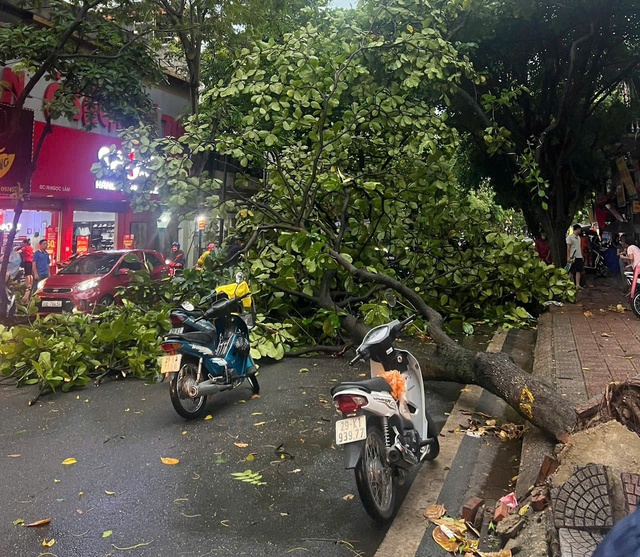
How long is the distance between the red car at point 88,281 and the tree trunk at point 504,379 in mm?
6330

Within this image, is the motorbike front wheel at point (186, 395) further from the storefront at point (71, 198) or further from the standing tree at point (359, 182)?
the storefront at point (71, 198)

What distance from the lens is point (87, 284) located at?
12.2m

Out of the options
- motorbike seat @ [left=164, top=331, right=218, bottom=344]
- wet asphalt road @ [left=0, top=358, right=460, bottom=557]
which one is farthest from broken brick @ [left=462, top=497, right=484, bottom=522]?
motorbike seat @ [left=164, top=331, right=218, bottom=344]

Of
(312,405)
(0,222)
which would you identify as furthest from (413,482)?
(0,222)

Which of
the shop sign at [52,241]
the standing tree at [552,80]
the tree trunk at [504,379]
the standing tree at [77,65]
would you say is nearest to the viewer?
the tree trunk at [504,379]

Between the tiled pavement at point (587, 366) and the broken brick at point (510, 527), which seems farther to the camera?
the broken brick at point (510, 527)

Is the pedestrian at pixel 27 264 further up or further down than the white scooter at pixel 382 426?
further down

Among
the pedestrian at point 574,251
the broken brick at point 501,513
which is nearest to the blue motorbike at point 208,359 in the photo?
the broken brick at point 501,513

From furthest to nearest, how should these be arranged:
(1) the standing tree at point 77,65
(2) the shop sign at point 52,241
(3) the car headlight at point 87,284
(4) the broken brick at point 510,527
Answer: (2) the shop sign at point 52,241 → (3) the car headlight at point 87,284 → (1) the standing tree at point 77,65 → (4) the broken brick at point 510,527

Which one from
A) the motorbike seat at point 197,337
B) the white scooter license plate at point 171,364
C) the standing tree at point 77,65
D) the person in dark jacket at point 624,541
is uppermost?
the standing tree at point 77,65

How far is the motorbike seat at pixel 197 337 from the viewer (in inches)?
226

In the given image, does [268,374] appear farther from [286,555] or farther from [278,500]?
[286,555]

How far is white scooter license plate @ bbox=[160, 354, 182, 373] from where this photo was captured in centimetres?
547

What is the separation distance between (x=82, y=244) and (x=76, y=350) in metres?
14.5
